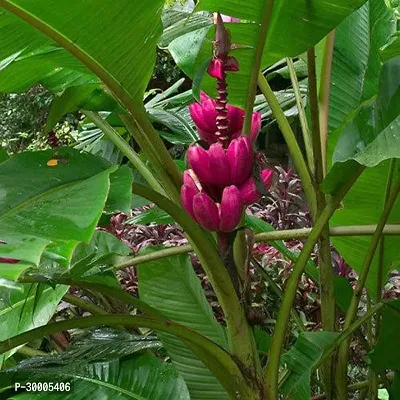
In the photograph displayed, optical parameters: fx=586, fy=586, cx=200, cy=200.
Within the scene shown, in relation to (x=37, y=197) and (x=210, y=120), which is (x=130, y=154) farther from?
(x=37, y=197)

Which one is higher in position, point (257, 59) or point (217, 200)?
point (257, 59)

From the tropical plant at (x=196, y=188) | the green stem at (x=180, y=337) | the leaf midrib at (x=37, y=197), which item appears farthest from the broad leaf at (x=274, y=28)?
the green stem at (x=180, y=337)

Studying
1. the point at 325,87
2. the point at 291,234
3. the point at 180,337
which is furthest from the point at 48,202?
the point at 325,87

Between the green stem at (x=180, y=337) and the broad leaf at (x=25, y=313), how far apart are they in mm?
168

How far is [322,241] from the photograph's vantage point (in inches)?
32.3

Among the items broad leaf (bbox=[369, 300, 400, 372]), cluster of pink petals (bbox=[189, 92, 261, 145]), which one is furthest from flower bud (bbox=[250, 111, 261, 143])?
broad leaf (bbox=[369, 300, 400, 372])

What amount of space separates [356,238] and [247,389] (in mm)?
349

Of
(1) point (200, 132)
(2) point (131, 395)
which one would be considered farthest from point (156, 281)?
(1) point (200, 132)

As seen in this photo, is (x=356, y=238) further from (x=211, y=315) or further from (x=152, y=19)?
(x=152, y=19)

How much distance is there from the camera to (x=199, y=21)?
780 millimetres

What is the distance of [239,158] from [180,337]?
234mm

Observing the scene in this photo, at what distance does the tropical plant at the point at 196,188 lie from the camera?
0.57 metres

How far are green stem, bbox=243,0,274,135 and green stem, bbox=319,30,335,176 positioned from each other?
181 millimetres

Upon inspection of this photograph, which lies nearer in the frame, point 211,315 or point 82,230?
point 82,230
